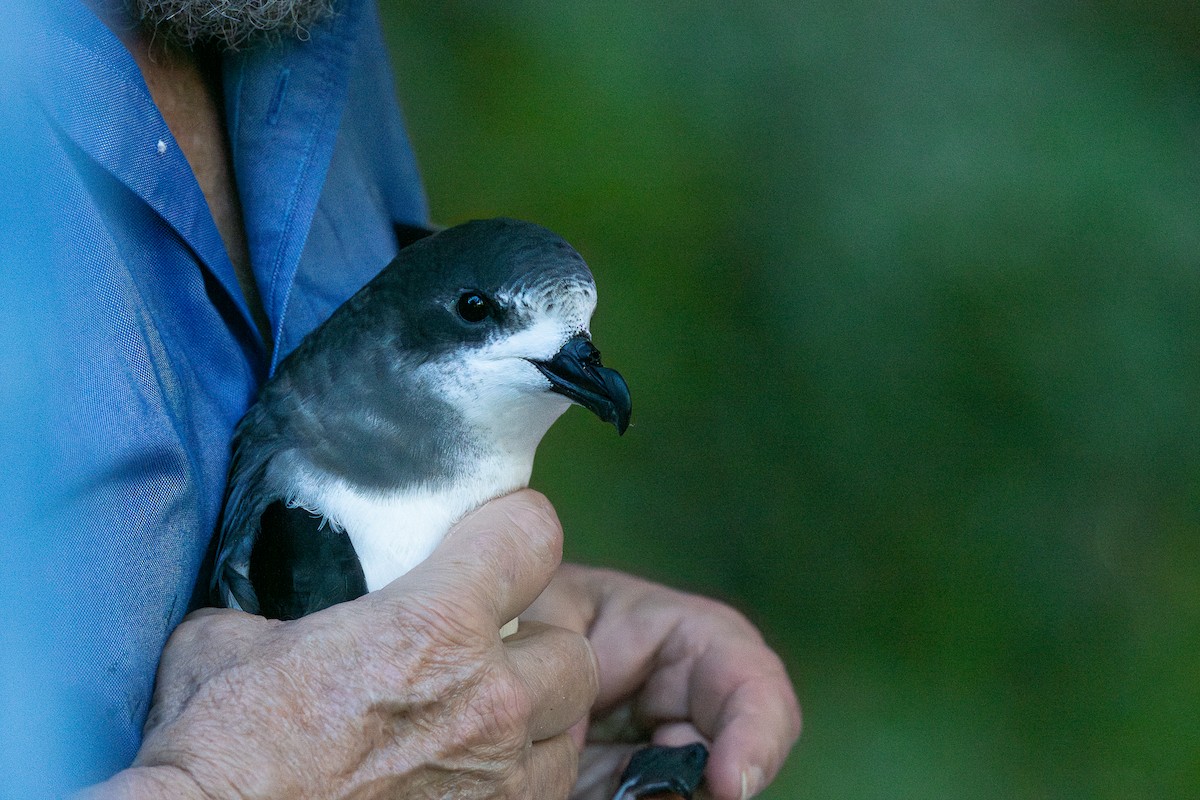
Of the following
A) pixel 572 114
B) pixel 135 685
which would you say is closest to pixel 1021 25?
pixel 572 114

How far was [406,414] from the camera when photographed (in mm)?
1594

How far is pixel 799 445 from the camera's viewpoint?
3.89 meters

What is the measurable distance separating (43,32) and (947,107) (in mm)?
2912

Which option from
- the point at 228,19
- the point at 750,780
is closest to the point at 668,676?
the point at 750,780

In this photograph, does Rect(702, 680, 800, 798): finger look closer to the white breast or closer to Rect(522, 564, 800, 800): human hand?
Rect(522, 564, 800, 800): human hand

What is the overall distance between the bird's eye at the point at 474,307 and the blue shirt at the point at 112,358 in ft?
0.95

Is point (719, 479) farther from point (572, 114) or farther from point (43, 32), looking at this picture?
point (43, 32)

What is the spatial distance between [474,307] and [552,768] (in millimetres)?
652

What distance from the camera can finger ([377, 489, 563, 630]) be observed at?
1351 mm

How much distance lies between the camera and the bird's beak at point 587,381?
152 cm

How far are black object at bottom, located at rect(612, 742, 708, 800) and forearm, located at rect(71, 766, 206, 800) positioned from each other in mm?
827

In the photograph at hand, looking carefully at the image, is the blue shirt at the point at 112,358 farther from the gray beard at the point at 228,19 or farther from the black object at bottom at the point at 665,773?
the black object at bottom at the point at 665,773

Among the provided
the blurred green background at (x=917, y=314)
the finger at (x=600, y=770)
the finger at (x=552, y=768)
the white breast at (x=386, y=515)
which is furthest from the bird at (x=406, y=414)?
the blurred green background at (x=917, y=314)

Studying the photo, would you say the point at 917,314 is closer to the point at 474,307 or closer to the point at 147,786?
the point at 474,307
